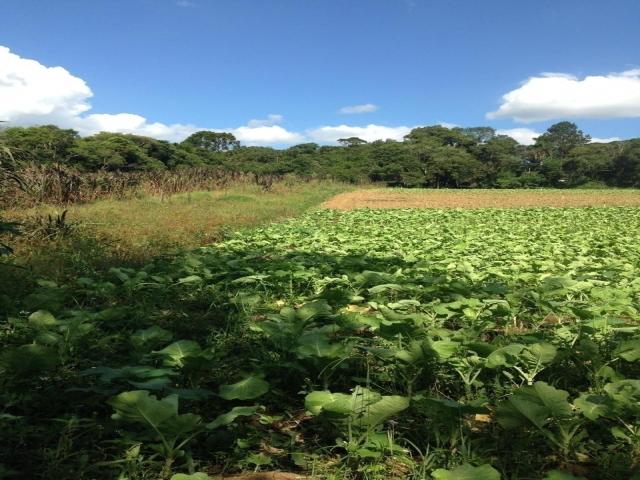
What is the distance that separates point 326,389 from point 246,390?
0.45 m

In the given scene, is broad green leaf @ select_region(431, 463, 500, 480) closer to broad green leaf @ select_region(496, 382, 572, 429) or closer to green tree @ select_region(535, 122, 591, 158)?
broad green leaf @ select_region(496, 382, 572, 429)

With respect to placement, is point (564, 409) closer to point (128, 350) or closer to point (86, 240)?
point (128, 350)

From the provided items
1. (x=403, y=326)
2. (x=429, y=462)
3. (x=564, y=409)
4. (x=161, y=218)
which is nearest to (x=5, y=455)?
(x=429, y=462)

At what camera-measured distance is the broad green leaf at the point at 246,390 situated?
1.88 m

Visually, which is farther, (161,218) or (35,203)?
(35,203)

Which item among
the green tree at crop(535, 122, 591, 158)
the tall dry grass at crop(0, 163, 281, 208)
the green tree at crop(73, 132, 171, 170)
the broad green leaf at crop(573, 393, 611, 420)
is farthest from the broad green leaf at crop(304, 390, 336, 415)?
the green tree at crop(535, 122, 591, 158)

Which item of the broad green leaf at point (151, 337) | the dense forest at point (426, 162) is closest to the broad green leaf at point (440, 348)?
the broad green leaf at point (151, 337)

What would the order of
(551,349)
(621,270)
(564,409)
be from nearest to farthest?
(564,409), (551,349), (621,270)

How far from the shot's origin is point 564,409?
1.68m

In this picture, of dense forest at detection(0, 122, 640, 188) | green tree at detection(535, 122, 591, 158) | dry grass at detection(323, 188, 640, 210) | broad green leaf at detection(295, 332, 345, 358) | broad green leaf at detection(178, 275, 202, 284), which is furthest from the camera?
green tree at detection(535, 122, 591, 158)

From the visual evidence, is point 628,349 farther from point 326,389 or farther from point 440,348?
point 326,389

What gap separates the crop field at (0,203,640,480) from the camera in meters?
1.70

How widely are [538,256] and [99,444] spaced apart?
5.97 metres

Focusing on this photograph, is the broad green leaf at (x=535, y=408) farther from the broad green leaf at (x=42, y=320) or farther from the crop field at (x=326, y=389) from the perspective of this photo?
the broad green leaf at (x=42, y=320)
